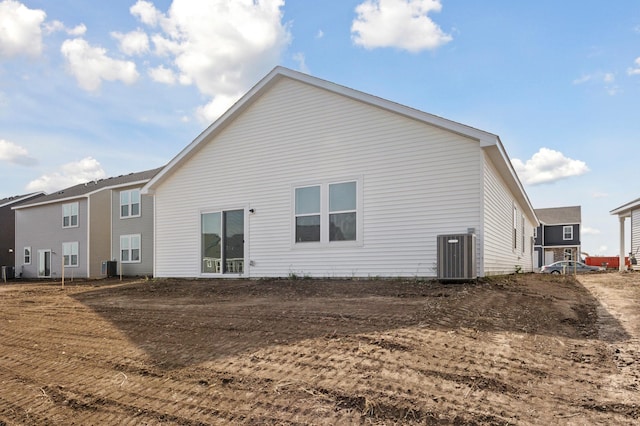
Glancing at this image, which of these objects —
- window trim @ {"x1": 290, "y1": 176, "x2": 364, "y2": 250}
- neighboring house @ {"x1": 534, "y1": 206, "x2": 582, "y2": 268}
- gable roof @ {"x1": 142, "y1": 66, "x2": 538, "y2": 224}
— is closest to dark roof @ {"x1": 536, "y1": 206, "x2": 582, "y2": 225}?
neighboring house @ {"x1": 534, "y1": 206, "x2": 582, "y2": 268}

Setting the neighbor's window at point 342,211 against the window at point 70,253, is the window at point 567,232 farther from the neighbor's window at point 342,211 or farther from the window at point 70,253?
the window at point 70,253

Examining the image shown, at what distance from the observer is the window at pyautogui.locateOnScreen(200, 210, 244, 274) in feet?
43.9

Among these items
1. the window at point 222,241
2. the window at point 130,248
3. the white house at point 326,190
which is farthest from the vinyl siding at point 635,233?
the window at point 130,248

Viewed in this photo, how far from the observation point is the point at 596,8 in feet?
31.3

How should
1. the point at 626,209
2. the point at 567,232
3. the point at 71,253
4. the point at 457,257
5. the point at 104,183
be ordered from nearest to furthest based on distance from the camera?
the point at 457,257, the point at 626,209, the point at 71,253, the point at 104,183, the point at 567,232

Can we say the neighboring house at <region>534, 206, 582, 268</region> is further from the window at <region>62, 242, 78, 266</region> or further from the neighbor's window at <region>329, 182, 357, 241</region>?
the window at <region>62, 242, 78, 266</region>

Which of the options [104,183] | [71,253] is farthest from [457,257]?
[104,183]

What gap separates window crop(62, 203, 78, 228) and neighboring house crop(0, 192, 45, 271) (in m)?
10.1

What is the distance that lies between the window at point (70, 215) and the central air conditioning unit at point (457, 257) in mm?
23781

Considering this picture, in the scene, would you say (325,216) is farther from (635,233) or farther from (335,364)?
(635,233)

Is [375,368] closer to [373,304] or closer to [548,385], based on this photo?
[548,385]

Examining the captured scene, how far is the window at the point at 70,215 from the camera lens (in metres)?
26.4

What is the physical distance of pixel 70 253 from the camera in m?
26.4

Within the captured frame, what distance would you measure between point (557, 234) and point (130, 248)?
3888cm
